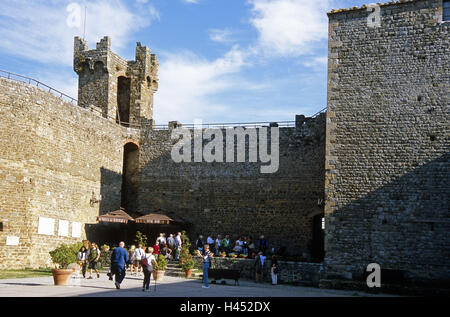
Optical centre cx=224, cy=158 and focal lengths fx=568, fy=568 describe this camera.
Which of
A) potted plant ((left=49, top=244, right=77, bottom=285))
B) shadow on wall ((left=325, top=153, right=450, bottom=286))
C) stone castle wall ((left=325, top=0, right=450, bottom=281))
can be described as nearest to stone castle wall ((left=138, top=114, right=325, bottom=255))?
stone castle wall ((left=325, top=0, right=450, bottom=281))

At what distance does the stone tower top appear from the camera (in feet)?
99.5

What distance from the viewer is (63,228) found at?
23078mm

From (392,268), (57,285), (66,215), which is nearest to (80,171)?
(66,215)

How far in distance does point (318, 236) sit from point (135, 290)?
39.6 feet

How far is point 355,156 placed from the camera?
1881cm

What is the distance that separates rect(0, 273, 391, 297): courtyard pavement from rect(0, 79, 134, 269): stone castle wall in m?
3.71

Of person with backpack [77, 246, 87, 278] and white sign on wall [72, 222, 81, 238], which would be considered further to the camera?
white sign on wall [72, 222, 81, 238]

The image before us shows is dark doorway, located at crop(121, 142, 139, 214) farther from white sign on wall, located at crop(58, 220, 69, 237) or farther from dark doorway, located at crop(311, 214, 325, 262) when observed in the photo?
dark doorway, located at crop(311, 214, 325, 262)

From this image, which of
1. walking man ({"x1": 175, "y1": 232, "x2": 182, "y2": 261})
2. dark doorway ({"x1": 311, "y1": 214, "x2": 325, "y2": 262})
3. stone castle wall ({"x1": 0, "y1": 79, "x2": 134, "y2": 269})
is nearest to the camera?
stone castle wall ({"x1": 0, "y1": 79, "x2": 134, "y2": 269})

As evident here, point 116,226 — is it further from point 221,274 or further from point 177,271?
point 221,274

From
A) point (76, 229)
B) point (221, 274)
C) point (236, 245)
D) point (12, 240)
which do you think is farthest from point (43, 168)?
point (221, 274)

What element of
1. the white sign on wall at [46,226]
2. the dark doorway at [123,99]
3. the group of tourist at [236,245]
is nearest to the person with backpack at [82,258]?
the white sign on wall at [46,226]
